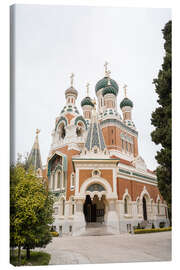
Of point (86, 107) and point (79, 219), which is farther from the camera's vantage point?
point (86, 107)

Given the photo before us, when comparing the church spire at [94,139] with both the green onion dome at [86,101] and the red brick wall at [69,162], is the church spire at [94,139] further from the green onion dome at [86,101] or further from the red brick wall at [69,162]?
the green onion dome at [86,101]

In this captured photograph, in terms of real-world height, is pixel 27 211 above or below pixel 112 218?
Result: above

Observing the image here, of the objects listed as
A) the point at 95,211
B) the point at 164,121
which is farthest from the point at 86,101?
the point at 164,121

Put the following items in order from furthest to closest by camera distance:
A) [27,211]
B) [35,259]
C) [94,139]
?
[94,139] → [35,259] → [27,211]

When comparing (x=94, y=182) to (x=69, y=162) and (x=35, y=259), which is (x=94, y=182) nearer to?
(x=69, y=162)

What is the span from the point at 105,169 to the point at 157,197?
113 inches

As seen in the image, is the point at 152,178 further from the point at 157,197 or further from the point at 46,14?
the point at 46,14

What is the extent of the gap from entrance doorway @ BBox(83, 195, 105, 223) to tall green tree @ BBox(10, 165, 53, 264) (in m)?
3.48

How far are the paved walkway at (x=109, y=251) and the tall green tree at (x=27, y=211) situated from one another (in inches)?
24.6

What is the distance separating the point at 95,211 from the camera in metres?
9.09

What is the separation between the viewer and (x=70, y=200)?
32.5 ft

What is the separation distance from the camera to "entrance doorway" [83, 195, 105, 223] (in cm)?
864

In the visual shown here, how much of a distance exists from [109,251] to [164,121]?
3.67 metres

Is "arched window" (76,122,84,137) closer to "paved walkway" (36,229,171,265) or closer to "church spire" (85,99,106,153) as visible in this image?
"church spire" (85,99,106,153)
